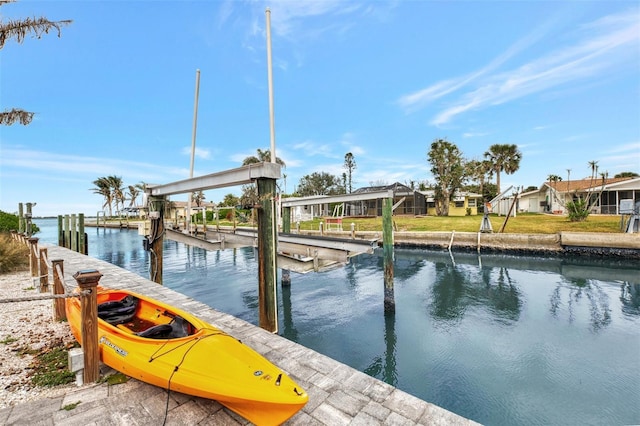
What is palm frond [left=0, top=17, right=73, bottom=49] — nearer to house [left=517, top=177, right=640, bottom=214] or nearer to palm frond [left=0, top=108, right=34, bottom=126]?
palm frond [left=0, top=108, right=34, bottom=126]

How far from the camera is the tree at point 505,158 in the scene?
4209 centimetres

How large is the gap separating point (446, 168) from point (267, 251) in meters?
35.8

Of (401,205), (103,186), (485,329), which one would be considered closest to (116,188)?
(103,186)

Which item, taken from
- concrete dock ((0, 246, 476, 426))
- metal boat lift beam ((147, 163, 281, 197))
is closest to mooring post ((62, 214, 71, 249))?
metal boat lift beam ((147, 163, 281, 197))

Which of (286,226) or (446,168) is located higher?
(446,168)

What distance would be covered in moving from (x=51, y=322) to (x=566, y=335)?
12250mm

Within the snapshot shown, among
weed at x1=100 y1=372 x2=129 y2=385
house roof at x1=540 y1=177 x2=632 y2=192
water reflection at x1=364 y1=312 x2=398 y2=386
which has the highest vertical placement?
house roof at x1=540 y1=177 x2=632 y2=192

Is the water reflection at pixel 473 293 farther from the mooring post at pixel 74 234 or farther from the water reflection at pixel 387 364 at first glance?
the mooring post at pixel 74 234

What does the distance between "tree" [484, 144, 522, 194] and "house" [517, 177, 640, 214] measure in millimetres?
4380

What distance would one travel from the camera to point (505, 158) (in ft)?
140

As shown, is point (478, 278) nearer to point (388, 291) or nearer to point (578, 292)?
point (578, 292)

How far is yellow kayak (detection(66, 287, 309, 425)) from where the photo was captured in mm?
2629

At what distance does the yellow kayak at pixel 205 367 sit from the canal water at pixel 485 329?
379cm

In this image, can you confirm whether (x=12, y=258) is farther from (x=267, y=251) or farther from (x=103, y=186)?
(x=103, y=186)
